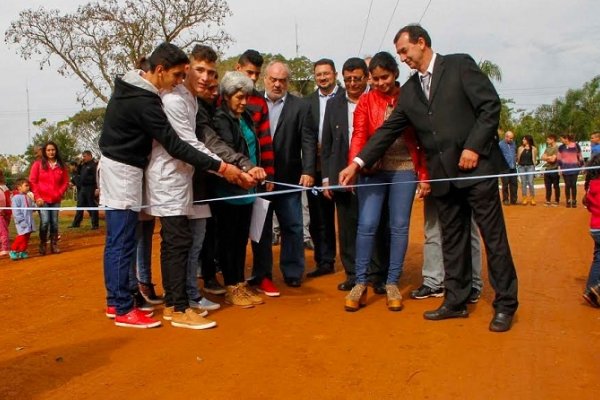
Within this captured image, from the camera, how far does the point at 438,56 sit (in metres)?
4.84

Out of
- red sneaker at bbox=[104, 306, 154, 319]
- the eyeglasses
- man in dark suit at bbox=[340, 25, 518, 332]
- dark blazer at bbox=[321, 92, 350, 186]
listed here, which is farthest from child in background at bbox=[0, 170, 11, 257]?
man in dark suit at bbox=[340, 25, 518, 332]

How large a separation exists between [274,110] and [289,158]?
52 centimetres

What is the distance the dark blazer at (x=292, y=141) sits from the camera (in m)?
6.21

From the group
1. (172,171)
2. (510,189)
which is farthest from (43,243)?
(510,189)

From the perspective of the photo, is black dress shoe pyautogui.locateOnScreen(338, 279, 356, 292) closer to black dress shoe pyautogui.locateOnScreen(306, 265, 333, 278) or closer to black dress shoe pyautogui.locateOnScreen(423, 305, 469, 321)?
black dress shoe pyautogui.locateOnScreen(306, 265, 333, 278)

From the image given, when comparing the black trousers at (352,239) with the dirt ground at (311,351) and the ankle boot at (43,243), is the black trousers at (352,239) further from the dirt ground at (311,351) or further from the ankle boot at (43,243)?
the ankle boot at (43,243)

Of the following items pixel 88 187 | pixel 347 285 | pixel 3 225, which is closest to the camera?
pixel 347 285

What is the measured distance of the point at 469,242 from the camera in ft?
16.4

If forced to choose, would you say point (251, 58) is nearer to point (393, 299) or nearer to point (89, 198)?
point (393, 299)

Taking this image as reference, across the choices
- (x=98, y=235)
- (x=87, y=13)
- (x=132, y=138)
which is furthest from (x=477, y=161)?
(x=87, y=13)

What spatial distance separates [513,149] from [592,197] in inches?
480

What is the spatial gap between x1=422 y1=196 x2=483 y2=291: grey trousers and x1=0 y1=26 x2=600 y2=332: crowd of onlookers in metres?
0.01

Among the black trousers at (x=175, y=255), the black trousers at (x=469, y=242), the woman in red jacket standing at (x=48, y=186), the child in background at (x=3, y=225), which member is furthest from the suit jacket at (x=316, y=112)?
the child in background at (x=3, y=225)

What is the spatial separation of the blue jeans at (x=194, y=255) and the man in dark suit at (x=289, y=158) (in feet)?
3.93
